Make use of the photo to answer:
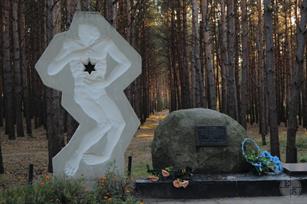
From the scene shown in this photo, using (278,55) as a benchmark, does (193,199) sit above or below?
below

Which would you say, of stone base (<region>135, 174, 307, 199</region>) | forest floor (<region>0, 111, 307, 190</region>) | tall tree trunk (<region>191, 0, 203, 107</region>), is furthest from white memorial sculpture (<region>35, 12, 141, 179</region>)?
tall tree trunk (<region>191, 0, 203, 107</region>)


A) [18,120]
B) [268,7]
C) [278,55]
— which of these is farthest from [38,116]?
[268,7]

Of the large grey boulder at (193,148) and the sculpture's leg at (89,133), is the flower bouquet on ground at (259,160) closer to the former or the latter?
the large grey boulder at (193,148)

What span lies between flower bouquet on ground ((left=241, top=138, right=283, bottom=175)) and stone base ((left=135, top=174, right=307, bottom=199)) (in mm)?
461

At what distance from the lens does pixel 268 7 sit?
10.7 meters

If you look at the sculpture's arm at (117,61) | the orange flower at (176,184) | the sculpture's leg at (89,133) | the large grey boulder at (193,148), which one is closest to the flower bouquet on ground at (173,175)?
the orange flower at (176,184)

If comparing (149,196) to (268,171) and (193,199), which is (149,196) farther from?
(268,171)

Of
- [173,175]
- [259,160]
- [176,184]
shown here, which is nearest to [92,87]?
[173,175]

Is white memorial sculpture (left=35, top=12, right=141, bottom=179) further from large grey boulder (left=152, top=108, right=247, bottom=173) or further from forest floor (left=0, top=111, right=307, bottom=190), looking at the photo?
forest floor (left=0, top=111, right=307, bottom=190)

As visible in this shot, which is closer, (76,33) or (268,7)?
(76,33)

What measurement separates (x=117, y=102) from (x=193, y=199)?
7.09 ft

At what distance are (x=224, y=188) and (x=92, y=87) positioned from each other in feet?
9.42

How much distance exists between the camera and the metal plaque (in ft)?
27.0

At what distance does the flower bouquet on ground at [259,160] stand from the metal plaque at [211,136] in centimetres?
40
